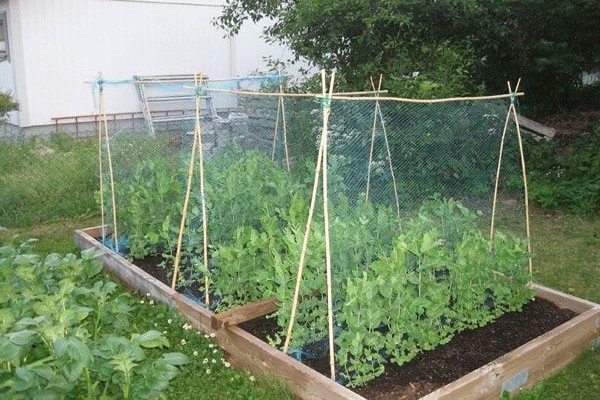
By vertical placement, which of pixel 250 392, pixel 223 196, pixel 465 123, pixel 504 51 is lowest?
pixel 250 392

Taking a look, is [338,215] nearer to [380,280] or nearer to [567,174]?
[380,280]

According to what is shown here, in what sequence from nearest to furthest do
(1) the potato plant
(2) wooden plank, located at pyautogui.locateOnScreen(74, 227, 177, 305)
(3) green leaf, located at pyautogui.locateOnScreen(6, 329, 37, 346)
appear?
(3) green leaf, located at pyautogui.locateOnScreen(6, 329, 37, 346) < (1) the potato plant < (2) wooden plank, located at pyautogui.locateOnScreen(74, 227, 177, 305)

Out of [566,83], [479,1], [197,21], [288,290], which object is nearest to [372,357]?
[288,290]

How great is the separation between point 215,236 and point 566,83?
812cm

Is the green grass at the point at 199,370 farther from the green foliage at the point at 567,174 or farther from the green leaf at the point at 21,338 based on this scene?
the green foliage at the point at 567,174

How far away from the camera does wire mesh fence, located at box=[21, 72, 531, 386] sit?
3.61 metres

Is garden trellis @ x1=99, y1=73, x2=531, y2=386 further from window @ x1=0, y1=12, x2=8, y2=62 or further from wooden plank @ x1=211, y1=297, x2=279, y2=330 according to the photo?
window @ x1=0, y1=12, x2=8, y2=62

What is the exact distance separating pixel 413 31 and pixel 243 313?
478cm

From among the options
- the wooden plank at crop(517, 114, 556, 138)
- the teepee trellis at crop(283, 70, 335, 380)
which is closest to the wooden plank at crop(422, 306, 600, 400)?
the teepee trellis at crop(283, 70, 335, 380)

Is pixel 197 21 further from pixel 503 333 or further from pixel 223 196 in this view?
pixel 503 333

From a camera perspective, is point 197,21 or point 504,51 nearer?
point 504,51

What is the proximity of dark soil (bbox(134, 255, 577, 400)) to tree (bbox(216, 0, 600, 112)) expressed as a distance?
11.0 feet

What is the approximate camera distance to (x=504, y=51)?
9867 millimetres

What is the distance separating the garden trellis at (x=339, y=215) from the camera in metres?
3.61
